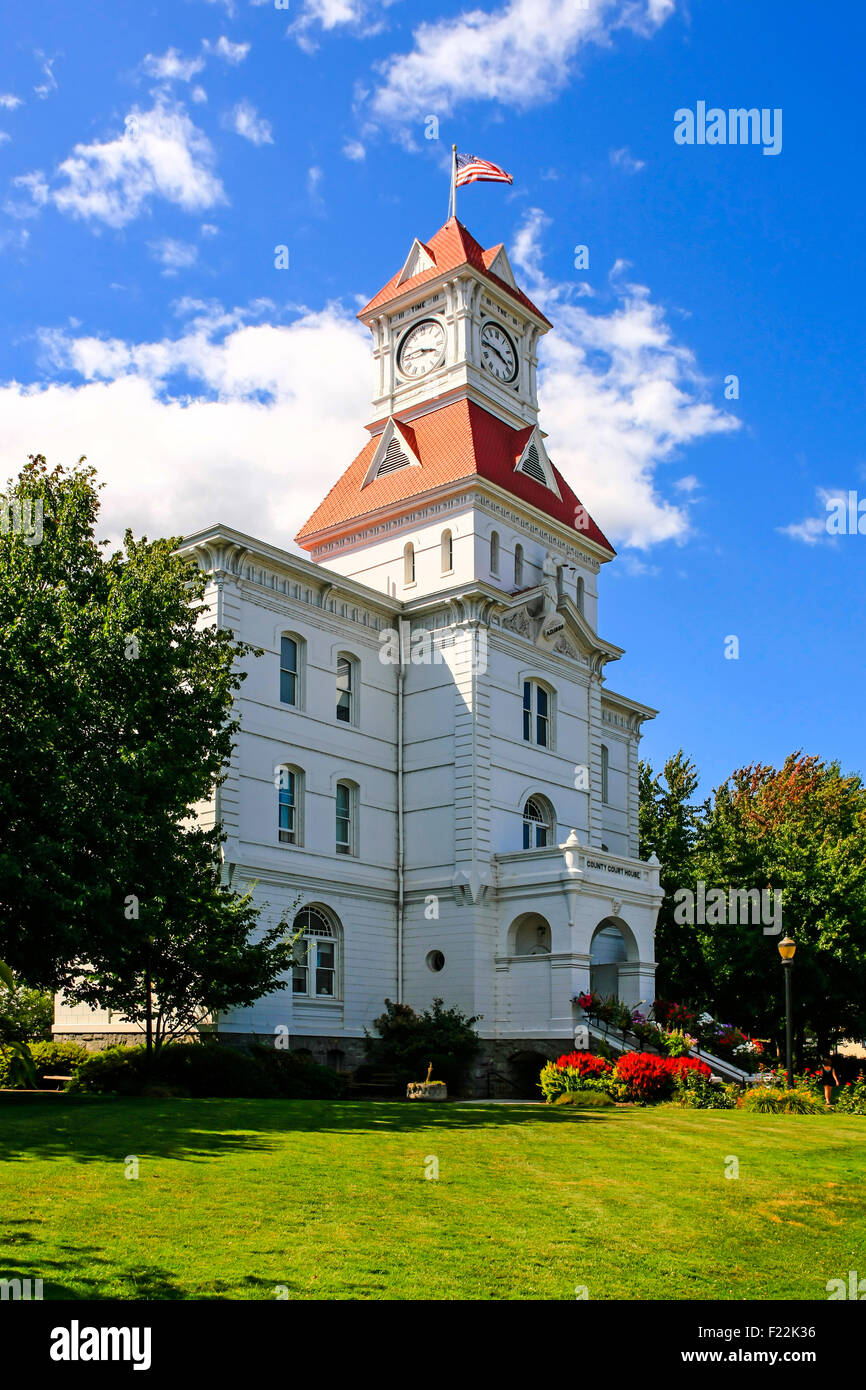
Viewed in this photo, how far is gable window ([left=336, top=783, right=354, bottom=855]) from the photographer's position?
3544cm

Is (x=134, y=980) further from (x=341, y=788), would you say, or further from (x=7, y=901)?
(x=341, y=788)

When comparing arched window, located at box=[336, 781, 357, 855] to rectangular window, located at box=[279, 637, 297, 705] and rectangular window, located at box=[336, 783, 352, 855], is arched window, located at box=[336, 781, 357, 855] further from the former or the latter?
rectangular window, located at box=[279, 637, 297, 705]

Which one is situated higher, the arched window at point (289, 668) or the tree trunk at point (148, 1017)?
the arched window at point (289, 668)

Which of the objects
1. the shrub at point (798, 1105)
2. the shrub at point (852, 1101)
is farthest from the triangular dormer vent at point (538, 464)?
the shrub at point (798, 1105)

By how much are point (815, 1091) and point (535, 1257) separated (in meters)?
19.1

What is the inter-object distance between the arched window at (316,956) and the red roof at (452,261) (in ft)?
76.9

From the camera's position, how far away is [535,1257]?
10523 mm

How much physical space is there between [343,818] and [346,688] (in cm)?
391

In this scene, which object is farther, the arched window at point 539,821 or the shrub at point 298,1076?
the arched window at point 539,821

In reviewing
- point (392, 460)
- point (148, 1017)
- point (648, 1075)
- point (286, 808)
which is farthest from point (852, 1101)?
point (392, 460)

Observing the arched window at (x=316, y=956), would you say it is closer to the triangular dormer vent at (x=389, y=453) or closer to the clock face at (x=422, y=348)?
the triangular dormer vent at (x=389, y=453)

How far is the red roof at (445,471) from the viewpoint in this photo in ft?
129

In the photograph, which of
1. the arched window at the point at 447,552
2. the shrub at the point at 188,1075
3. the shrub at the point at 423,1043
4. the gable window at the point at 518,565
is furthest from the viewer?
the gable window at the point at 518,565
